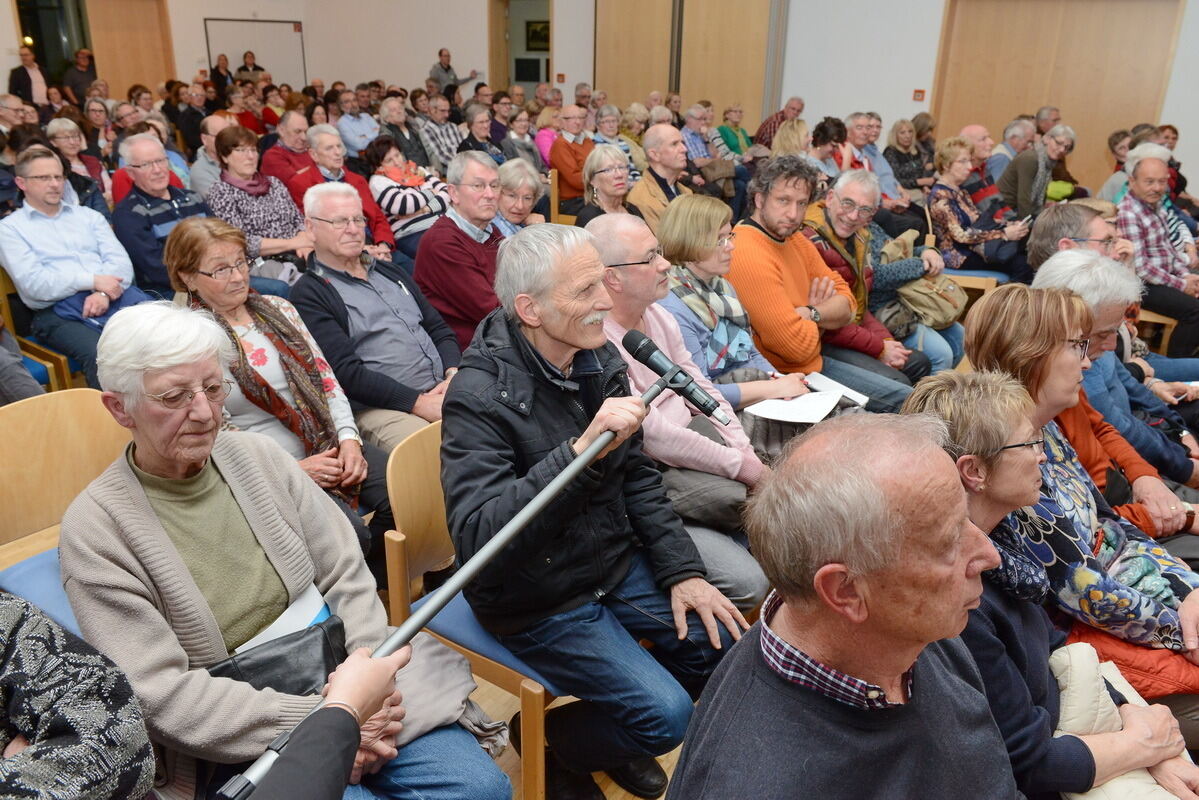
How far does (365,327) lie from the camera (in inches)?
110

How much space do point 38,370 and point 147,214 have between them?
922mm

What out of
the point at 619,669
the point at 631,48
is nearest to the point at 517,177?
the point at 619,669

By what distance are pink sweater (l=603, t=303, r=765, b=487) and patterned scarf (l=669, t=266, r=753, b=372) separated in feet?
1.08

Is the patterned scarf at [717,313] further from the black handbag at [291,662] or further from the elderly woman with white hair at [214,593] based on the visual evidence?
the black handbag at [291,662]

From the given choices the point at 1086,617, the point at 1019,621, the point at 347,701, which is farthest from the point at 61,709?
the point at 1086,617

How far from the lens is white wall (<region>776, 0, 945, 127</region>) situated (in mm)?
9359

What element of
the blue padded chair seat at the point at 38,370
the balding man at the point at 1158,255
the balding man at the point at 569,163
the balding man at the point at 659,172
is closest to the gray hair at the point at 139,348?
the blue padded chair seat at the point at 38,370

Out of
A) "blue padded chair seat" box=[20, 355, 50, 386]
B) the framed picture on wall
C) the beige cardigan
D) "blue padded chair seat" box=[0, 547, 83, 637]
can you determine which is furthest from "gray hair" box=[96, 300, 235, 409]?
the framed picture on wall

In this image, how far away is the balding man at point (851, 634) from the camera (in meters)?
1.00

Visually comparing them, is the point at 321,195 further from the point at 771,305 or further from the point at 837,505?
the point at 837,505

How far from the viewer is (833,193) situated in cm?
364

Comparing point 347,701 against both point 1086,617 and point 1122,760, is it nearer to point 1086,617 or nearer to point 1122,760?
point 1122,760

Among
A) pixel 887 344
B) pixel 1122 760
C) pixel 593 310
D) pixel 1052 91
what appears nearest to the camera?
pixel 1122 760

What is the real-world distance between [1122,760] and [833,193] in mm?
2659
